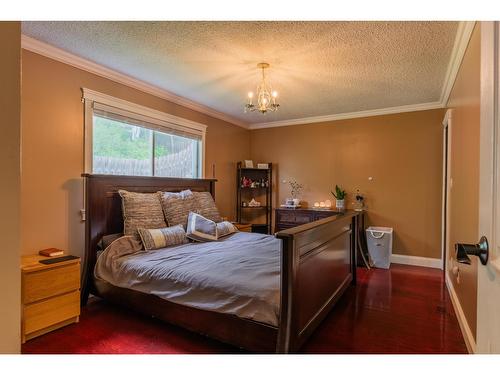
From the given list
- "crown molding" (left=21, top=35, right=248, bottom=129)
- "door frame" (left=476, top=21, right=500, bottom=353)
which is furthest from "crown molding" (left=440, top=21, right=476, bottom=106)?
"crown molding" (left=21, top=35, right=248, bottom=129)

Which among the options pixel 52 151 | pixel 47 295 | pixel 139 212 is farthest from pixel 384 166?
pixel 47 295

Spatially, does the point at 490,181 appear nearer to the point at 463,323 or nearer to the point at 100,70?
the point at 463,323

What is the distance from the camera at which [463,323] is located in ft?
7.29

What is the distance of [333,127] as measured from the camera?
15.8 feet

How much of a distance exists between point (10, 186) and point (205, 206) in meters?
2.96

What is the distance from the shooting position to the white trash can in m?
4.07

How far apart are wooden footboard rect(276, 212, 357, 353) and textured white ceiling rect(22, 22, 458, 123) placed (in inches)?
61.1

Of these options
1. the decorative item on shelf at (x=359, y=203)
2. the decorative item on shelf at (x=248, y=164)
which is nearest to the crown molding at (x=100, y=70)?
the decorative item on shelf at (x=248, y=164)

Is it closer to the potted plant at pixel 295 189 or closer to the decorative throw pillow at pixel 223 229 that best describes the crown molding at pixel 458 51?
the potted plant at pixel 295 189

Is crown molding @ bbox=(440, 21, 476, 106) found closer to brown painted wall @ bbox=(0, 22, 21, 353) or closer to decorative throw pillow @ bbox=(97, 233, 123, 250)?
brown painted wall @ bbox=(0, 22, 21, 353)

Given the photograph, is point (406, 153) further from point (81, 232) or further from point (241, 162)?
point (81, 232)

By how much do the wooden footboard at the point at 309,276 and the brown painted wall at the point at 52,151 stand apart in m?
Answer: 2.19
